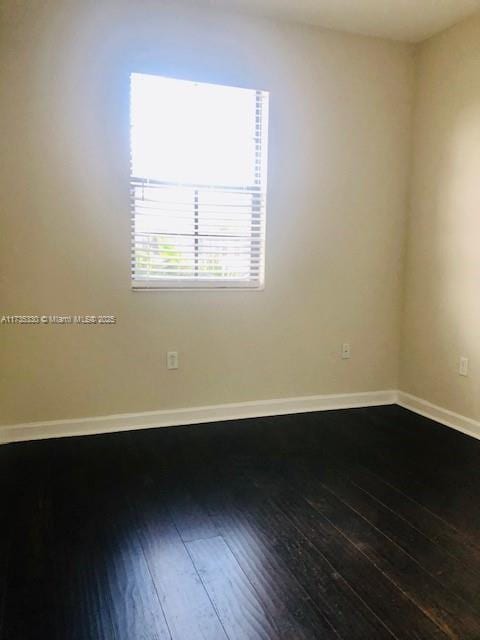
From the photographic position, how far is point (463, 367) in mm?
3314

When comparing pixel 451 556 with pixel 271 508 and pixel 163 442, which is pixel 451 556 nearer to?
pixel 271 508

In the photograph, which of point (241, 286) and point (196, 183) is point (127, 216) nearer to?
point (196, 183)

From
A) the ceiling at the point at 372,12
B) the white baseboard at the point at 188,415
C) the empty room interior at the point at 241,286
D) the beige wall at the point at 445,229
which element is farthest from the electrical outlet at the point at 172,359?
the ceiling at the point at 372,12

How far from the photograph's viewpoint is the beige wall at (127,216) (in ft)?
9.35

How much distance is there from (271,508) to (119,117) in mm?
2334

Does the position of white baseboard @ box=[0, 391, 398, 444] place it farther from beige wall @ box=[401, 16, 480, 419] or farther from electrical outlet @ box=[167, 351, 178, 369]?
beige wall @ box=[401, 16, 480, 419]

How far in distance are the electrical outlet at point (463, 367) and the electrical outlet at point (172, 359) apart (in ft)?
6.21

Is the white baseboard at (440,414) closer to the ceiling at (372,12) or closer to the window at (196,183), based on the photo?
the window at (196,183)

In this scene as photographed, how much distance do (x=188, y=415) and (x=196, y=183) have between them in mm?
1515

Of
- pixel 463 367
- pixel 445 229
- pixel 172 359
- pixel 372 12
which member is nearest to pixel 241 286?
pixel 172 359

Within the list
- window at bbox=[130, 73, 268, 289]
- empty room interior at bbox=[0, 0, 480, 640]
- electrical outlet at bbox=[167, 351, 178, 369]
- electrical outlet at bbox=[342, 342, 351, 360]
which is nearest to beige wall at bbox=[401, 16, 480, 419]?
empty room interior at bbox=[0, 0, 480, 640]

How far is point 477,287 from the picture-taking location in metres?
3.20

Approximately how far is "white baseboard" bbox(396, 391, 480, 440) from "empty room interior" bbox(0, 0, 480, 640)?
0.7 inches

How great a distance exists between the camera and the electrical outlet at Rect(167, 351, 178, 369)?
3252 mm
